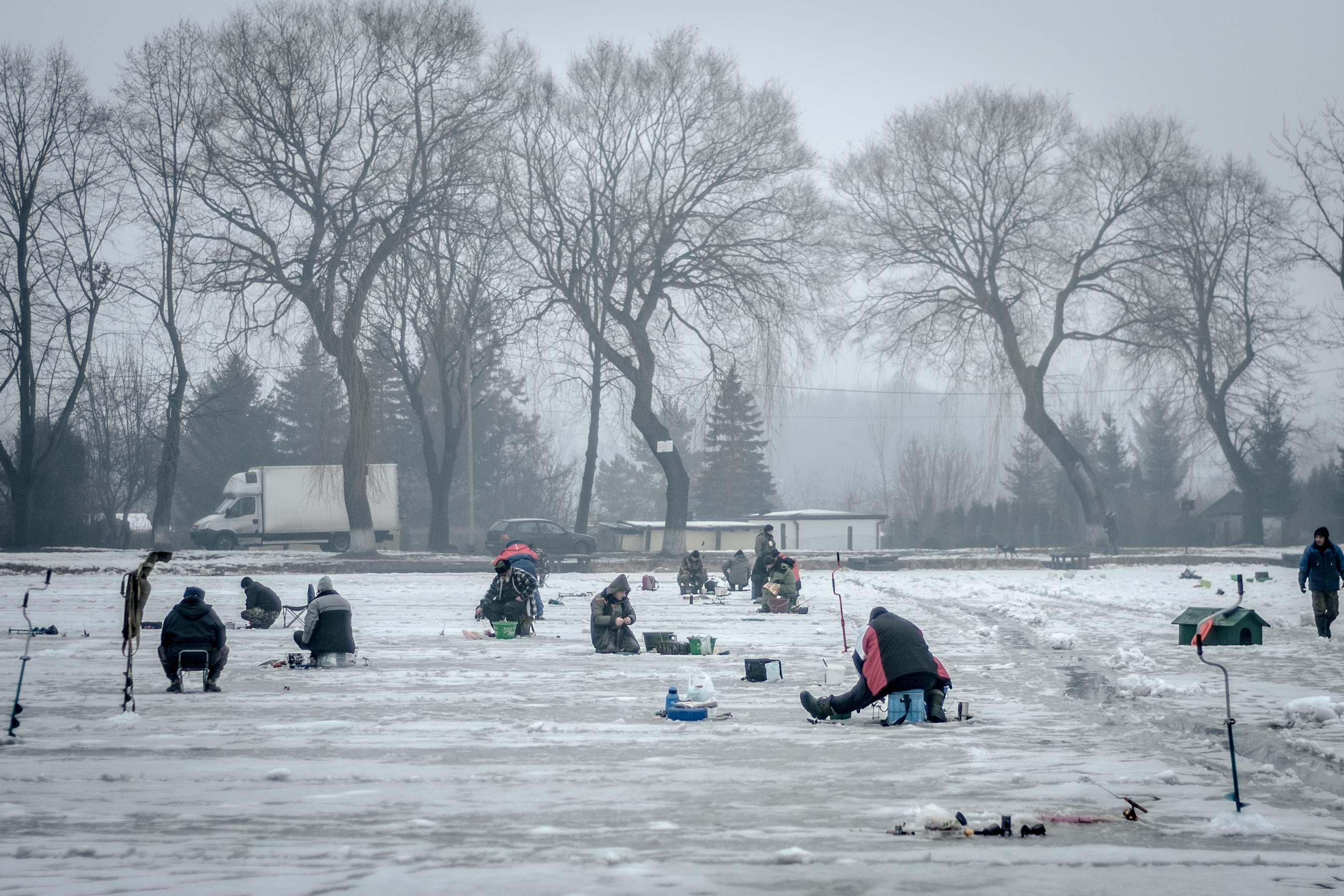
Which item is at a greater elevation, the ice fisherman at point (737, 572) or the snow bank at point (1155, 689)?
the ice fisherman at point (737, 572)

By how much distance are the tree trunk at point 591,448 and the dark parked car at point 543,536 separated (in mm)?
826

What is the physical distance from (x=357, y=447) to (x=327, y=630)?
86.4ft

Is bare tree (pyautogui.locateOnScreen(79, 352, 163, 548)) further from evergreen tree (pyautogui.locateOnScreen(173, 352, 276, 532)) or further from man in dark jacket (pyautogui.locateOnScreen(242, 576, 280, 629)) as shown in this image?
man in dark jacket (pyautogui.locateOnScreen(242, 576, 280, 629))

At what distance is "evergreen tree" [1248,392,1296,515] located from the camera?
223 feet

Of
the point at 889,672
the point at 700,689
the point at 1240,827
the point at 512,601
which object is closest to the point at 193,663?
the point at 700,689

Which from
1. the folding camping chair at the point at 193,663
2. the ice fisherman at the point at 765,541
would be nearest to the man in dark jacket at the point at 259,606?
the folding camping chair at the point at 193,663

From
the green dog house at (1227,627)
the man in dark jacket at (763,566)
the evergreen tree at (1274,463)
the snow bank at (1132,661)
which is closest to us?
the green dog house at (1227,627)

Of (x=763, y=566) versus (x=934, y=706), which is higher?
(x=763, y=566)

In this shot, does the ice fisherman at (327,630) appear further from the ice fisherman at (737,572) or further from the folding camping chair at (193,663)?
the ice fisherman at (737,572)

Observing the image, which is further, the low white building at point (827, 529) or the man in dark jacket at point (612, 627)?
the low white building at point (827, 529)

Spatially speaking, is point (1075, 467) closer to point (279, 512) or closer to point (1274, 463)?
point (1274, 463)

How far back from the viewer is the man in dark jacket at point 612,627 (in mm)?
17156

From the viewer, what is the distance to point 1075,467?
50969mm

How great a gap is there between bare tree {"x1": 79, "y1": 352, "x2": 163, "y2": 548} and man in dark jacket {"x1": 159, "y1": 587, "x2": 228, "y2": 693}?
4957 cm
